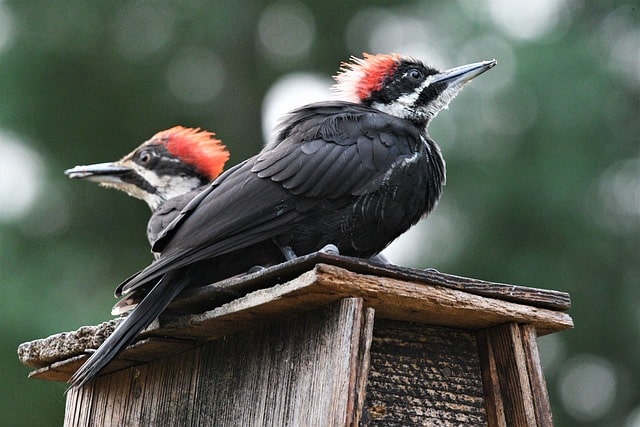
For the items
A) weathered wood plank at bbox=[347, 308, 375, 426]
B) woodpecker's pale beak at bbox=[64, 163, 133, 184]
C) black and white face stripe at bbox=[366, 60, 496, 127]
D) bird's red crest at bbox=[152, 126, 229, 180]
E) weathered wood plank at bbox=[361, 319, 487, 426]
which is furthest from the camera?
woodpecker's pale beak at bbox=[64, 163, 133, 184]

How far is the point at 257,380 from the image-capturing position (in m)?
2.81

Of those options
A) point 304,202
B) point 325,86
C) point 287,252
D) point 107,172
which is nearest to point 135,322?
point 287,252

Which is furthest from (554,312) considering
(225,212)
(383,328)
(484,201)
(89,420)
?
(484,201)

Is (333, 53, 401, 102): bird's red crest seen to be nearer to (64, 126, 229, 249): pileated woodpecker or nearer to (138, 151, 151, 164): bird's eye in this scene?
(64, 126, 229, 249): pileated woodpecker

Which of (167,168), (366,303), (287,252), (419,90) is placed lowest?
(366,303)

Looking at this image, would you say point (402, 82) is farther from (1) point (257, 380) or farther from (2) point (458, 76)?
(1) point (257, 380)

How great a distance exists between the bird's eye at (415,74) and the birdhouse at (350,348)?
122cm

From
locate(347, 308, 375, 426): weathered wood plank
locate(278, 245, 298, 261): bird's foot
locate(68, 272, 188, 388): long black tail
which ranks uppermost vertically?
locate(278, 245, 298, 261): bird's foot

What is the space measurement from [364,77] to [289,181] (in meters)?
0.92

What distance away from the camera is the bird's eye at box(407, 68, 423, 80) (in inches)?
151

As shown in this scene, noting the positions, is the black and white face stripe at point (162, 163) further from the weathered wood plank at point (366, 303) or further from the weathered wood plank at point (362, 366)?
the weathered wood plank at point (362, 366)

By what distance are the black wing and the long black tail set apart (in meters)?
0.05

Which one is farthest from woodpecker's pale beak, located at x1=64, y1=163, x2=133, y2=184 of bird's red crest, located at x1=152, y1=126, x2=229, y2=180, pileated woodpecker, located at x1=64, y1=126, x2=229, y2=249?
bird's red crest, located at x1=152, y1=126, x2=229, y2=180

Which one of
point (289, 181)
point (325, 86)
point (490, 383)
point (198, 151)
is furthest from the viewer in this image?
point (325, 86)
